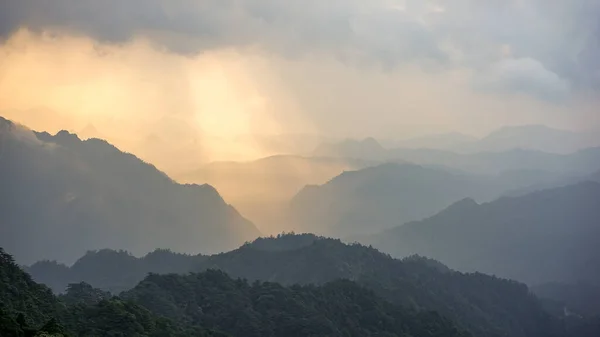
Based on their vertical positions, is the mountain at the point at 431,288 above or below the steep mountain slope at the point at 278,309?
above

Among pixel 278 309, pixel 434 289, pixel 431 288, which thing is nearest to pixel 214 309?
pixel 278 309

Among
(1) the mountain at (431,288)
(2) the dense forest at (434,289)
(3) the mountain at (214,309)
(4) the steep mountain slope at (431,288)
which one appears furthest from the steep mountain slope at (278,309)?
(4) the steep mountain slope at (431,288)

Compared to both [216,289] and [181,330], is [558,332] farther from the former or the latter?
[181,330]

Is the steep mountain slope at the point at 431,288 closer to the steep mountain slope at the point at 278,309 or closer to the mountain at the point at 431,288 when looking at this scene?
the mountain at the point at 431,288

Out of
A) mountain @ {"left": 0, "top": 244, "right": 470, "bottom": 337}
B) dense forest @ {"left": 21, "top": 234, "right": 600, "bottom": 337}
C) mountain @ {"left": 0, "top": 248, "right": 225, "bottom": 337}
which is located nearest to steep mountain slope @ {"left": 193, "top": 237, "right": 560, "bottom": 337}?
dense forest @ {"left": 21, "top": 234, "right": 600, "bottom": 337}

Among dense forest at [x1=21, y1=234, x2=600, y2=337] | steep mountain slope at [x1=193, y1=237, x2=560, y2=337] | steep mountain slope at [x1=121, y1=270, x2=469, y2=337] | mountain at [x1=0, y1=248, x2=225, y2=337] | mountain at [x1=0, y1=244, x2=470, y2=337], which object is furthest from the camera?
steep mountain slope at [x1=193, y1=237, x2=560, y2=337]

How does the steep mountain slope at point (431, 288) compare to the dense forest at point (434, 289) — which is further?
the steep mountain slope at point (431, 288)

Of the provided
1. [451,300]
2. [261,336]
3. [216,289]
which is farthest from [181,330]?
[451,300]

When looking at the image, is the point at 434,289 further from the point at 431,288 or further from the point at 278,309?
the point at 278,309

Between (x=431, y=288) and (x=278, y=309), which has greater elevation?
(x=431, y=288)

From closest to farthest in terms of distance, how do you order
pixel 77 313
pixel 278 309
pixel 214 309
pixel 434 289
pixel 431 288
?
pixel 77 313 < pixel 214 309 < pixel 278 309 < pixel 434 289 < pixel 431 288

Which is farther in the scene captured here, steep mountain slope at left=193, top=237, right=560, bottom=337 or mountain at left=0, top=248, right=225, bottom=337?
steep mountain slope at left=193, top=237, right=560, bottom=337

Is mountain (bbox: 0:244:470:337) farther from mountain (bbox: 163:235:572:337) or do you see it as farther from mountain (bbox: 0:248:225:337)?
mountain (bbox: 163:235:572:337)

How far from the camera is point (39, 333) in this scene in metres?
44.9
